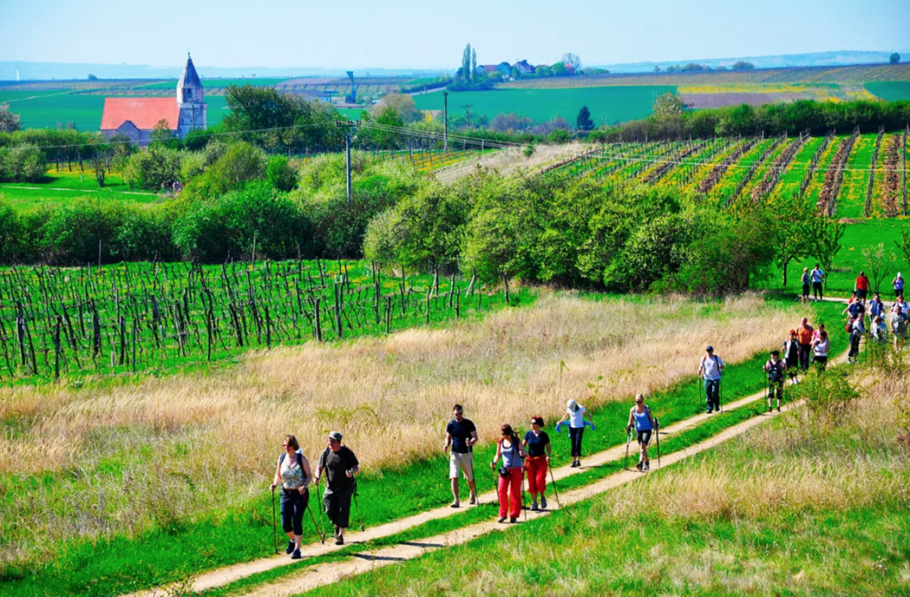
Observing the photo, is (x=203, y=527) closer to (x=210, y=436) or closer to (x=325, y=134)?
(x=210, y=436)

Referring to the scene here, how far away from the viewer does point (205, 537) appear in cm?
1339

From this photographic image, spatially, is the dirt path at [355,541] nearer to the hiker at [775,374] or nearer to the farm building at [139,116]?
the hiker at [775,374]

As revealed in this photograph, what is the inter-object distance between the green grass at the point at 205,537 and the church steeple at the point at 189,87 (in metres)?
153

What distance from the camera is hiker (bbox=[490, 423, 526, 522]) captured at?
13766 millimetres

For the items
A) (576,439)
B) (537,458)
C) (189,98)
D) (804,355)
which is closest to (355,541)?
(537,458)

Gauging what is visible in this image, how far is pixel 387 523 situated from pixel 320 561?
5.77ft

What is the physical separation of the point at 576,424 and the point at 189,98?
15640 centimetres

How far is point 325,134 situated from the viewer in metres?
114

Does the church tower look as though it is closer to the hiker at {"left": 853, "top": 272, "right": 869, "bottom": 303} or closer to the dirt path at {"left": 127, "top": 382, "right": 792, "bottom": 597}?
the hiker at {"left": 853, "top": 272, "right": 869, "bottom": 303}

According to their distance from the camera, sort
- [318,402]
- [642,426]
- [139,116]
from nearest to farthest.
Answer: [642,426], [318,402], [139,116]

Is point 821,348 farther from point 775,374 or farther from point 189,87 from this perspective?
point 189,87

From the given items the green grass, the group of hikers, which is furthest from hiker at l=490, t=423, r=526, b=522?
the green grass

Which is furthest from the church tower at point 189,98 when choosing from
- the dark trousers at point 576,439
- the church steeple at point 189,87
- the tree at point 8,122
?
the dark trousers at point 576,439

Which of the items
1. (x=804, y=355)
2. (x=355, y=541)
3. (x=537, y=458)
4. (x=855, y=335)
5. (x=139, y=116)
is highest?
(x=139, y=116)
